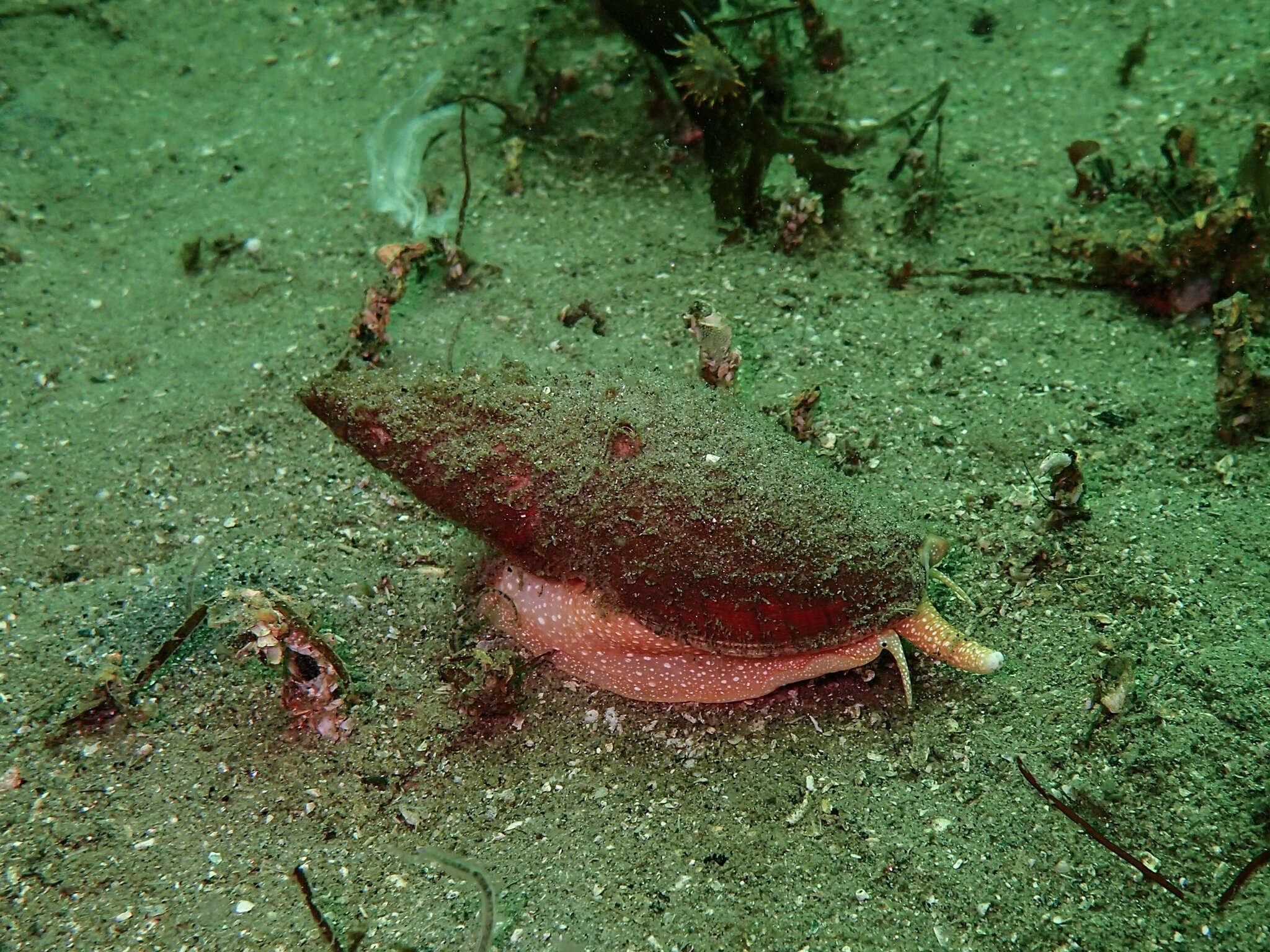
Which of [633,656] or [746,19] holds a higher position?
[746,19]

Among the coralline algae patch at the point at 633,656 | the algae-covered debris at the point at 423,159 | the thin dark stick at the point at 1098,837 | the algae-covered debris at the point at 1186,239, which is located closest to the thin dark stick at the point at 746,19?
the algae-covered debris at the point at 423,159

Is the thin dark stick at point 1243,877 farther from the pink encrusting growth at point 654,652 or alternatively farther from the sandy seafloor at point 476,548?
the pink encrusting growth at point 654,652

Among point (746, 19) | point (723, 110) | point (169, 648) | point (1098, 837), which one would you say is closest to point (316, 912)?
point (169, 648)

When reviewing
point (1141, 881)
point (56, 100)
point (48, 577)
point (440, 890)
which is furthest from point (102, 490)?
point (1141, 881)

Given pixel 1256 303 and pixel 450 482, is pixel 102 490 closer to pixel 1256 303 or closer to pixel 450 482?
pixel 450 482

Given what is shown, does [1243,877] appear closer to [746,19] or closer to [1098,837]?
[1098,837]
